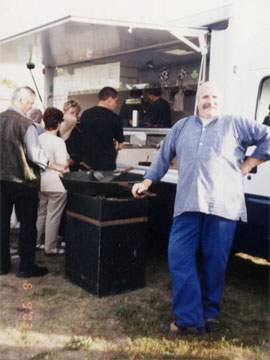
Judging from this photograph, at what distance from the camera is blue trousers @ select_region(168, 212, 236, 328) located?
12.0 feet

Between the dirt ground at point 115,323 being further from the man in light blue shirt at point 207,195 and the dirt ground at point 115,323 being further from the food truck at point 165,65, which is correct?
the food truck at point 165,65

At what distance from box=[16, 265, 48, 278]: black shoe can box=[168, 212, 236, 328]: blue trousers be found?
1819 mm

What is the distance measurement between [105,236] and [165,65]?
3676 millimetres

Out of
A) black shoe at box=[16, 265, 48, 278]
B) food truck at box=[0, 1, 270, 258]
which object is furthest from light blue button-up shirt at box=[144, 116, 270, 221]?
black shoe at box=[16, 265, 48, 278]

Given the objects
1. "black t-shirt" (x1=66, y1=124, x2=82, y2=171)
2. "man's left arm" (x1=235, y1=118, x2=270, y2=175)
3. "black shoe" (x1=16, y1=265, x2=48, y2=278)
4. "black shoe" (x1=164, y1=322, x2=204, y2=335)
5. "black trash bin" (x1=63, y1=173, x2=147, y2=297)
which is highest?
"man's left arm" (x1=235, y1=118, x2=270, y2=175)

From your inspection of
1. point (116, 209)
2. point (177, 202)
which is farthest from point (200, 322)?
point (116, 209)

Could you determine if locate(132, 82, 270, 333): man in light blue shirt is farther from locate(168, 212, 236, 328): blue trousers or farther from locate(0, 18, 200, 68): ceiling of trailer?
locate(0, 18, 200, 68): ceiling of trailer

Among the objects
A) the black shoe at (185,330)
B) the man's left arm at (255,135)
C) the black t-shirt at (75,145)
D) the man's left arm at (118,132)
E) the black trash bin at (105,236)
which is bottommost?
the black shoe at (185,330)

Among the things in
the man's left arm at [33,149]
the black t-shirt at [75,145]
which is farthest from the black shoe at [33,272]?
the black t-shirt at [75,145]

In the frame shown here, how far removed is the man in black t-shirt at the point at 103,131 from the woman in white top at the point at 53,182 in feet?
0.98

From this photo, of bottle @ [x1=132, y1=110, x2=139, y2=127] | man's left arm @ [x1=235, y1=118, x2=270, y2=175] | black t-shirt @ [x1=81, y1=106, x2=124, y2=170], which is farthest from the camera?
bottle @ [x1=132, y1=110, x2=139, y2=127]

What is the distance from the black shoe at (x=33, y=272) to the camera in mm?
5004

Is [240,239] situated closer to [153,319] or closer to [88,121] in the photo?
[153,319]

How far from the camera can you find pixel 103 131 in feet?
18.0
